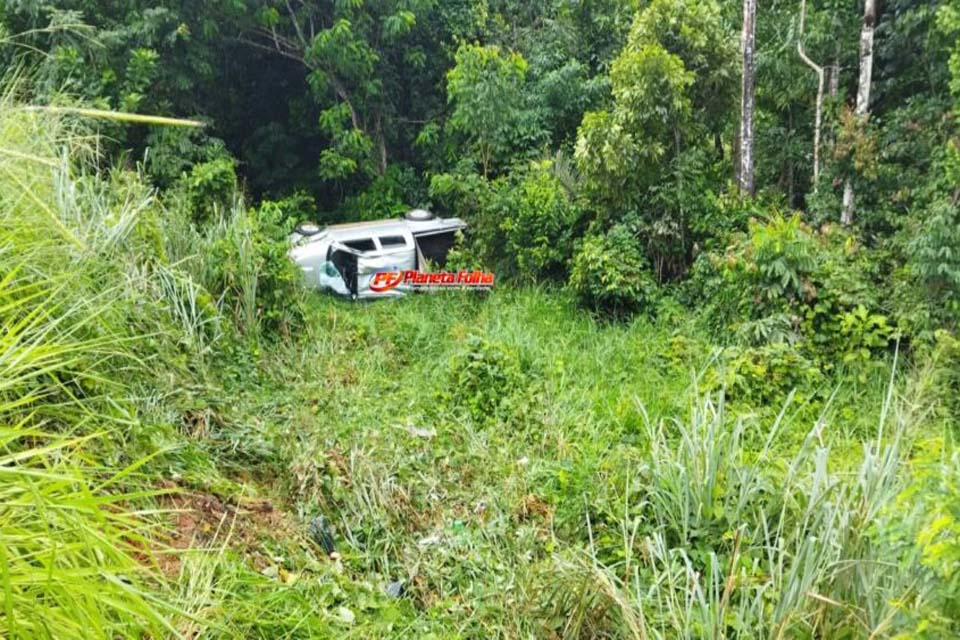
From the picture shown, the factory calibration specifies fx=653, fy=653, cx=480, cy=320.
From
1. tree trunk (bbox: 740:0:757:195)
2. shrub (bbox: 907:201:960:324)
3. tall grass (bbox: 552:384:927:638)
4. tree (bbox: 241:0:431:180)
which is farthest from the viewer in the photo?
tree (bbox: 241:0:431:180)

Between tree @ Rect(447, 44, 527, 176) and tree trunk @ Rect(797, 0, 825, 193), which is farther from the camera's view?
tree @ Rect(447, 44, 527, 176)

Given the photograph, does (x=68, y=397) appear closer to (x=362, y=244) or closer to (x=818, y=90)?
(x=362, y=244)

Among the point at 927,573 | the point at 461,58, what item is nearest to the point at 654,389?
the point at 927,573

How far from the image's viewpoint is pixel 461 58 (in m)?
7.20

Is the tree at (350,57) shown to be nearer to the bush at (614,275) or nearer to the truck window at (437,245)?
→ the truck window at (437,245)

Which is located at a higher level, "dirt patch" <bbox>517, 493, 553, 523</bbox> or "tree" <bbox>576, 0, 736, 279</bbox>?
"tree" <bbox>576, 0, 736, 279</bbox>

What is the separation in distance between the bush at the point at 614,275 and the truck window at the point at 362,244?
7.16 ft

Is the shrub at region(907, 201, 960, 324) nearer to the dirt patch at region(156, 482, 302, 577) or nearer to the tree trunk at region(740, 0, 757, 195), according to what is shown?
the tree trunk at region(740, 0, 757, 195)

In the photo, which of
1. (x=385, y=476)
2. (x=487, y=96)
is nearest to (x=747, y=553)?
(x=385, y=476)

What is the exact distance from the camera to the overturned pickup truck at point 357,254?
6707 mm

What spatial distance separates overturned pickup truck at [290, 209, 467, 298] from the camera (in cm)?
671

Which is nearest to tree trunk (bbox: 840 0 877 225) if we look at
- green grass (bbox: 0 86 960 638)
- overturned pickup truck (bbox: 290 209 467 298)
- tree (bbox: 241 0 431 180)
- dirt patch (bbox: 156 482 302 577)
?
green grass (bbox: 0 86 960 638)

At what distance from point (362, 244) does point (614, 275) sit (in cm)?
271

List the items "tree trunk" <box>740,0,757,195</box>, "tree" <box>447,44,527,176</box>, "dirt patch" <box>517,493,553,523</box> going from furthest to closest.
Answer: "tree" <box>447,44,527,176</box> < "tree trunk" <box>740,0,757,195</box> < "dirt patch" <box>517,493,553,523</box>
